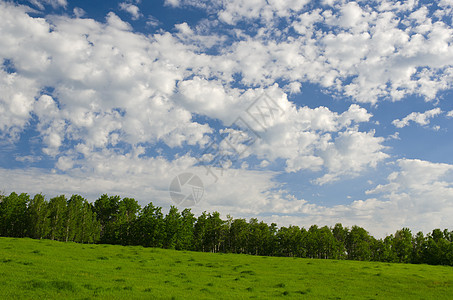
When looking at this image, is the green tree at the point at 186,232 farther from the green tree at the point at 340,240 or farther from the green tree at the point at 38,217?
the green tree at the point at 340,240

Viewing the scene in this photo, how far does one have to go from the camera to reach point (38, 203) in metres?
90.9

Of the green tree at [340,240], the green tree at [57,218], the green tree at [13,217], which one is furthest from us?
the green tree at [340,240]

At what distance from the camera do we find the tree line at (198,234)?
8988 cm

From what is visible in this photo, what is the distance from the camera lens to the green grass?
2250cm

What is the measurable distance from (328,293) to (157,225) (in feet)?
221

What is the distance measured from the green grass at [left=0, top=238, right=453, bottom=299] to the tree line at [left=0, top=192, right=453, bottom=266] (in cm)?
4699

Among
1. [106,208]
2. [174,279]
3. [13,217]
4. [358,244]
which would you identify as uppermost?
[106,208]

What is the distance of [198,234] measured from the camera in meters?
104

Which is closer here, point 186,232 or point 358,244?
point 186,232

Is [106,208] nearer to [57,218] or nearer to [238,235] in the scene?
[57,218]

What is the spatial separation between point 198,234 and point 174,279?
249ft

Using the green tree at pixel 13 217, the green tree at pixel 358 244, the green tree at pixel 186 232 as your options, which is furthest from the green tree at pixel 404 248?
the green tree at pixel 13 217

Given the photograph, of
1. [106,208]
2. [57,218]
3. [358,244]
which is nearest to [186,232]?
[57,218]

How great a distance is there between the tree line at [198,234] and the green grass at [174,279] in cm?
4699
